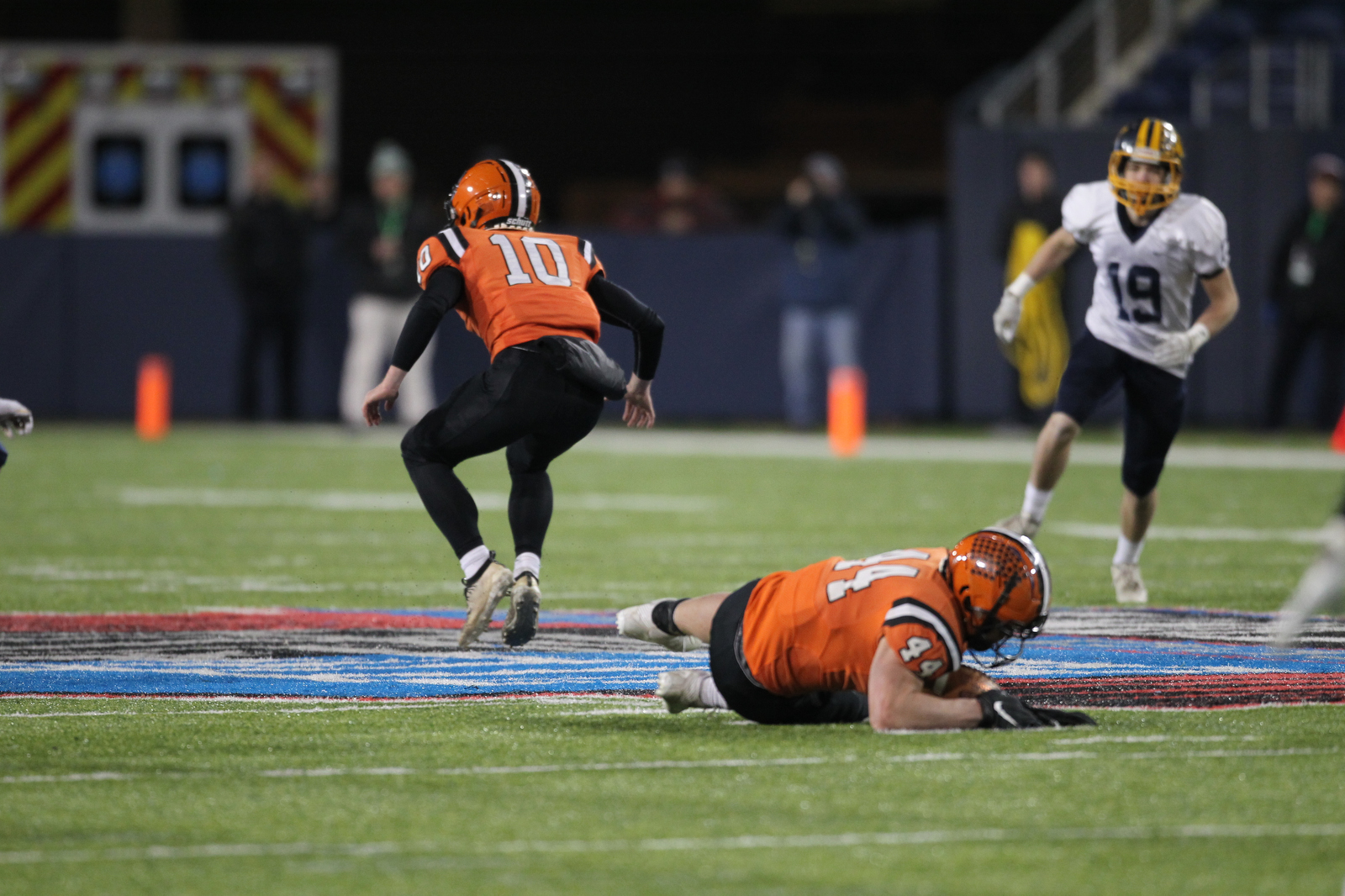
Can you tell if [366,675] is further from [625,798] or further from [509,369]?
[625,798]

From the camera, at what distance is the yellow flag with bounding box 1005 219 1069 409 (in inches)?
720

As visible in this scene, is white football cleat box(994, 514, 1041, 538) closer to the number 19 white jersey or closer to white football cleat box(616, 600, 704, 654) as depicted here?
the number 19 white jersey

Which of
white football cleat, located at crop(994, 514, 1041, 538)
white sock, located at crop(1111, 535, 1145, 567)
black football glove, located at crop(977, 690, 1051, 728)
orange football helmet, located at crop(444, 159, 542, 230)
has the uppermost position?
orange football helmet, located at crop(444, 159, 542, 230)

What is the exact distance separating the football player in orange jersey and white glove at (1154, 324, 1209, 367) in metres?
2.38

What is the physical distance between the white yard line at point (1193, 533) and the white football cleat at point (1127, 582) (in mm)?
2457

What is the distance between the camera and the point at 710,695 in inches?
236

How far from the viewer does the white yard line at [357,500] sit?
43.5 feet

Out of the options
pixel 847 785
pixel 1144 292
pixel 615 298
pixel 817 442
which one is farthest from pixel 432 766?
pixel 817 442

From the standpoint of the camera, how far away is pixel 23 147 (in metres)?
21.4

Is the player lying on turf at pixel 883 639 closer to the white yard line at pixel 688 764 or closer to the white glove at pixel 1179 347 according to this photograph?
the white yard line at pixel 688 764

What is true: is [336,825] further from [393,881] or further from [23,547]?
[23,547]

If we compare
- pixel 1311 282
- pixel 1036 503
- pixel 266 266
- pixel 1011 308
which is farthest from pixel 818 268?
pixel 1036 503

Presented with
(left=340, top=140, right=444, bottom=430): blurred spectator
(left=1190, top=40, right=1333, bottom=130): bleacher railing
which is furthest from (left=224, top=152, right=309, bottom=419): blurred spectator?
(left=1190, top=40, right=1333, bottom=130): bleacher railing

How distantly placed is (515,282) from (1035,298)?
11.9 meters
